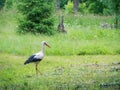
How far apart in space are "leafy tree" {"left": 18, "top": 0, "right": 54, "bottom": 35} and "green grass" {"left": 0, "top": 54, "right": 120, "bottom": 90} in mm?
6276

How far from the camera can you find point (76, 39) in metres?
23.9

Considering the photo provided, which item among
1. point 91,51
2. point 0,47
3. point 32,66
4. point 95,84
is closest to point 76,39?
point 91,51

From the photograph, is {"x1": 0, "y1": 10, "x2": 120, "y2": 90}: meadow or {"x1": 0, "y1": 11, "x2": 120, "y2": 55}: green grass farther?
{"x1": 0, "y1": 11, "x2": 120, "y2": 55}: green grass

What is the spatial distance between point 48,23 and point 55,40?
3.25 metres

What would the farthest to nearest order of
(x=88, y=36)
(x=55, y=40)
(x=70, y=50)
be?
(x=88, y=36) < (x=55, y=40) < (x=70, y=50)

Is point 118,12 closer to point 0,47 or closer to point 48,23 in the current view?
point 0,47

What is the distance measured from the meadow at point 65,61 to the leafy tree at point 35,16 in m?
0.84

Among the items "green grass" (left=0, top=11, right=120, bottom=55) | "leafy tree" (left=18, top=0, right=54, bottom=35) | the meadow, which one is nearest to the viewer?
the meadow

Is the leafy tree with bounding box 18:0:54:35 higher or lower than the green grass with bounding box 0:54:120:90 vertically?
higher

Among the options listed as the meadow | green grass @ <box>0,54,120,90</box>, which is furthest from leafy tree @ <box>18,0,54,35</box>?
green grass @ <box>0,54,120,90</box>

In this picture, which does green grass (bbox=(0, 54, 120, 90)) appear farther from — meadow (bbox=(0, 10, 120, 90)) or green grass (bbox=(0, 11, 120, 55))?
green grass (bbox=(0, 11, 120, 55))

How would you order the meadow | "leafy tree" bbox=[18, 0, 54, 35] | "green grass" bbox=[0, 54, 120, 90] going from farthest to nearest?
"leafy tree" bbox=[18, 0, 54, 35] → the meadow → "green grass" bbox=[0, 54, 120, 90]

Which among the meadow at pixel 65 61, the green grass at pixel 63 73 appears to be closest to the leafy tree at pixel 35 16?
the meadow at pixel 65 61

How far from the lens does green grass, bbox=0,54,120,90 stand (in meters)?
12.2
